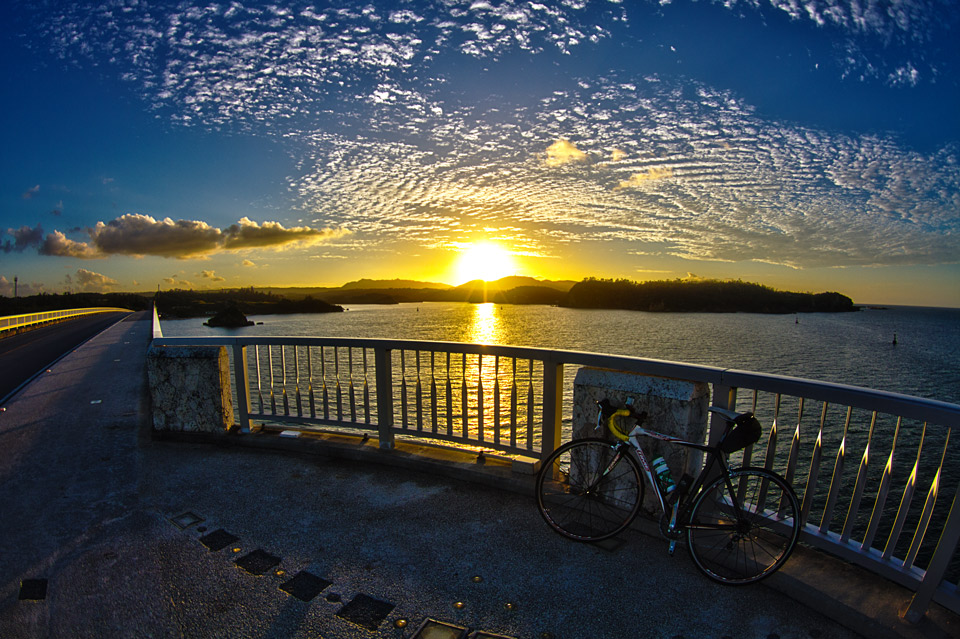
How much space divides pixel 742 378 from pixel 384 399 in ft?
11.2

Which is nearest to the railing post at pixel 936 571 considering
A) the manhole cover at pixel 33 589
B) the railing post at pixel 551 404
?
the railing post at pixel 551 404

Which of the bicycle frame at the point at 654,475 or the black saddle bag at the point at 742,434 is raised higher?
the black saddle bag at the point at 742,434

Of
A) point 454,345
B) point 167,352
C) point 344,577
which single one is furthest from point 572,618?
point 167,352

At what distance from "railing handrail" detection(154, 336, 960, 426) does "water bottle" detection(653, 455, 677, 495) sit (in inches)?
25.7

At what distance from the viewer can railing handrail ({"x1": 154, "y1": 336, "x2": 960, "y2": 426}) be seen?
8.35 feet

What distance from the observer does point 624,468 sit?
149 inches

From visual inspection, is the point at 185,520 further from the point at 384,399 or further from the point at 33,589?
the point at 384,399

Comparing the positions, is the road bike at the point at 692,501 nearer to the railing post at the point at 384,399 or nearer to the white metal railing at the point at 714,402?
the white metal railing at the point at 714,402

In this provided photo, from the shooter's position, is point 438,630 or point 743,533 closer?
point 438,630

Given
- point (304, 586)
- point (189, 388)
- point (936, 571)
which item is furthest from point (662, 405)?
point (189, 388)

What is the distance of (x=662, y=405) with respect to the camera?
11.7ft

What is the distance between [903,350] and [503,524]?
81.7 m

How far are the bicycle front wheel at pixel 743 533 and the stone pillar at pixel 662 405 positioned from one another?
35cm

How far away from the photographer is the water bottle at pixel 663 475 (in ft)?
11.0
